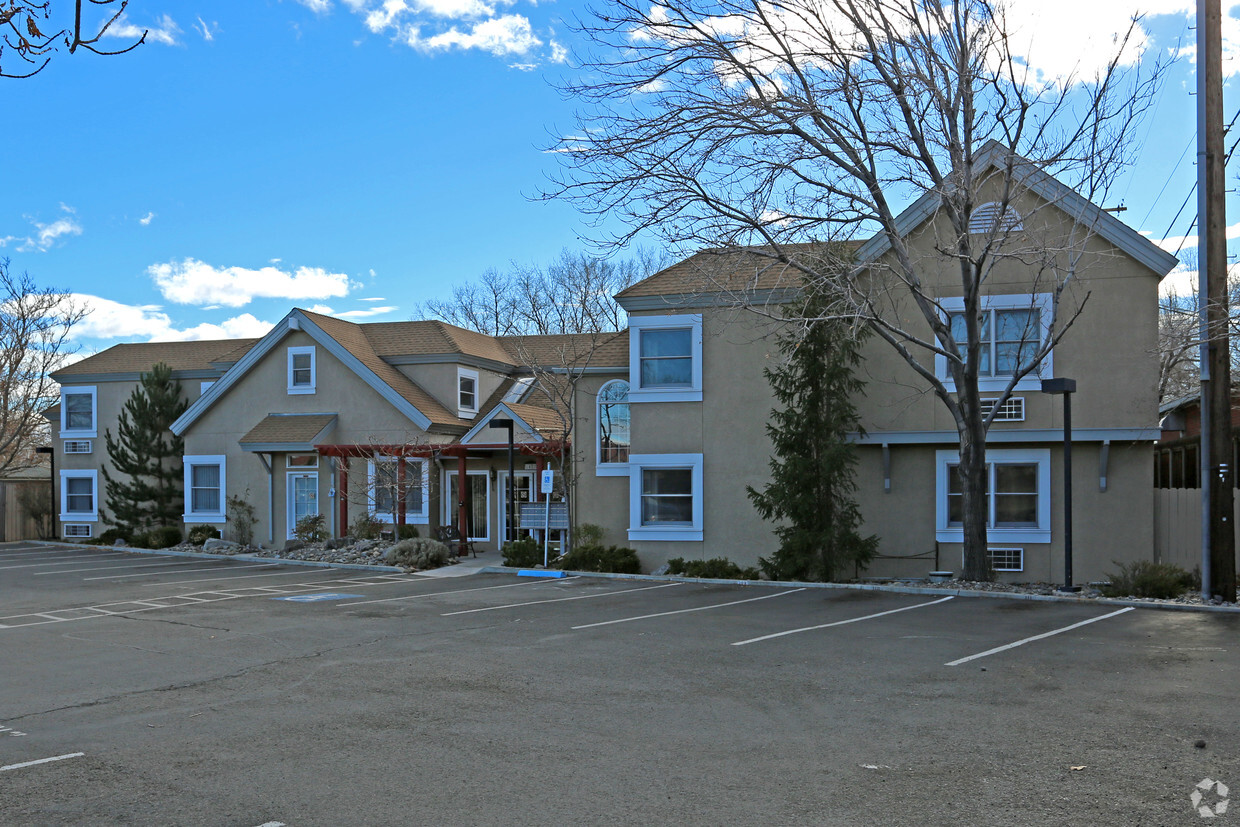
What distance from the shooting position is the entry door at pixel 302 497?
29266 mm

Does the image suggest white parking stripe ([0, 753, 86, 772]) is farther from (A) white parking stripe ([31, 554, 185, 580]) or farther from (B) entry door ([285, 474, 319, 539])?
(B) entry door ([285, 474, 319, 539])

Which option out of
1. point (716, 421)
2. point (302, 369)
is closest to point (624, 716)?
point (716, 421)

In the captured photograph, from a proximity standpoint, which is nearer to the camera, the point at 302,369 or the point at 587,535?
the point at 587,535

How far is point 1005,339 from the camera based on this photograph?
64.9 feet

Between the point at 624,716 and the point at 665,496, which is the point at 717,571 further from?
the point at 624,716

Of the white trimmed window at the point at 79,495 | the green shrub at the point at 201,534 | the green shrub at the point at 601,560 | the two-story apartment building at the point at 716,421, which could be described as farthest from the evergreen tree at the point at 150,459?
the green shrub at the point at 601,560

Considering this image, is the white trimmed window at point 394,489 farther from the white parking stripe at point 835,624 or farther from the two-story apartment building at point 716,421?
the white parking stripe at point 835,624

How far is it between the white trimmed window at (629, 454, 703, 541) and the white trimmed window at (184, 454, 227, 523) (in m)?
15.3

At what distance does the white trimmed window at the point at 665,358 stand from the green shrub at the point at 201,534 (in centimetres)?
1555

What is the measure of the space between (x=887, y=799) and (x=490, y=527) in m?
22.4

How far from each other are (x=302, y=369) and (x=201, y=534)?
5966 millimetres

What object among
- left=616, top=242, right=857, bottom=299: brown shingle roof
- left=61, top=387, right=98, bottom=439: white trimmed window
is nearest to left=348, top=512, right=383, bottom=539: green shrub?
left=616, top=242, right=857, bottom=299: brown shingle roof

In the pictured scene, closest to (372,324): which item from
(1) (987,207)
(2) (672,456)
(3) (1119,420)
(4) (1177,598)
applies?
(2) (672,456)

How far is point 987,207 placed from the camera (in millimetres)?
19484
